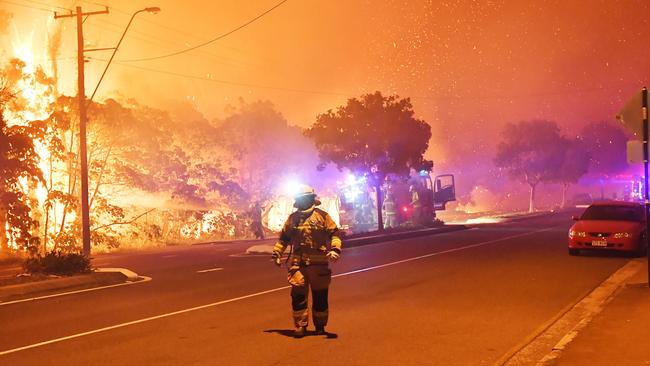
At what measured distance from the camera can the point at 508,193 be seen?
390 feet

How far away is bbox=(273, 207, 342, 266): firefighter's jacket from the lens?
8.41 meters

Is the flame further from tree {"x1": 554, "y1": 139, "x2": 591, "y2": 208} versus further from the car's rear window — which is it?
tree {"x1": 554, "y1": 139, "x2": 591, "y2": 208}

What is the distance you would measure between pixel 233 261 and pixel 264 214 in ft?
72.4

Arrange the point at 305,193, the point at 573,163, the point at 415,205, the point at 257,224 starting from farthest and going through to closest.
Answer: the point at 573,163 → the point at 415,205 → the point at 257,224 → the point at 305,193

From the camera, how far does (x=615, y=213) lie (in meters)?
20.0

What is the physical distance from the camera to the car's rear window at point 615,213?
1966cm

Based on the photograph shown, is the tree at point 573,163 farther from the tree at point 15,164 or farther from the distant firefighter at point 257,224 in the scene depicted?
the tree at point 15,164

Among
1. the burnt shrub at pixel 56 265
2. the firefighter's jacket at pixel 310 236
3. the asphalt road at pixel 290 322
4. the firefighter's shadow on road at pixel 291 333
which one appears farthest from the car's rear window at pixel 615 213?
the burnt shrub at pixel 56 265

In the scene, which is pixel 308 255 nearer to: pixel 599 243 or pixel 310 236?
pixel 310 236

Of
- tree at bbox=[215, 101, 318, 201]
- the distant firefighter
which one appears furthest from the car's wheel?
tree at bbox=[215, 101, 318, 201]

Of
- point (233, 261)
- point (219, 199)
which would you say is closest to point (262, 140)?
point (219, 199)

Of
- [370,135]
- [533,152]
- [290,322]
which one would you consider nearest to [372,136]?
[370,135]

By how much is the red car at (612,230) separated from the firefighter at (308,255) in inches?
497

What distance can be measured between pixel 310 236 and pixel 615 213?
47.5ft
